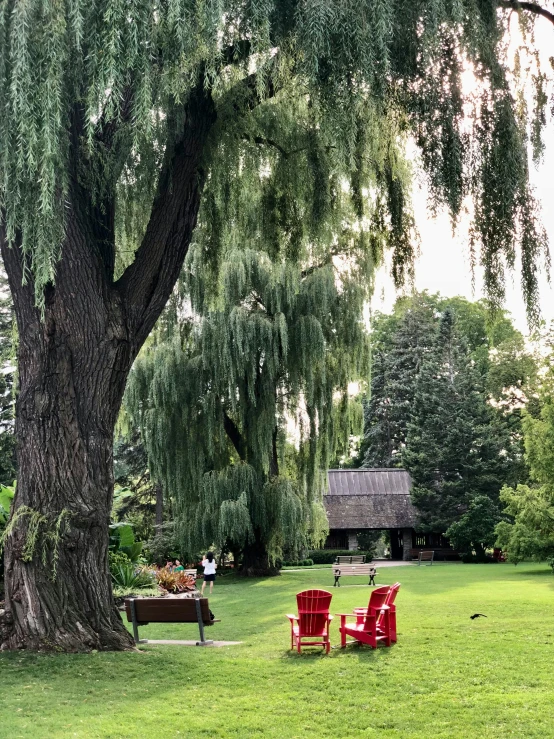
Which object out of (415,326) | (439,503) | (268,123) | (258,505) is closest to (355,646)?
(268,123)

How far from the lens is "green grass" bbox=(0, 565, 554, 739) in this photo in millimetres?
6027

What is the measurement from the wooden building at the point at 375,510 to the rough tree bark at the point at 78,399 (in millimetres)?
32438

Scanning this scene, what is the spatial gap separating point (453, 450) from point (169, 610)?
32.5 m

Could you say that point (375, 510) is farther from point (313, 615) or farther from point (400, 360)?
point (313, 615)

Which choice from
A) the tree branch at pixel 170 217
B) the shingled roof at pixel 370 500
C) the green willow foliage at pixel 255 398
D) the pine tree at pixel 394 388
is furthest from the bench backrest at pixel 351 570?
the pine tree at pixel 394 388

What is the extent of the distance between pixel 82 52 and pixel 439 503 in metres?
35.8

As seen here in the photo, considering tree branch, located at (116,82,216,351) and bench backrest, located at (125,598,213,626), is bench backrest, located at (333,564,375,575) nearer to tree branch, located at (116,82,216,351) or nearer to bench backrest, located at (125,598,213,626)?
bench backrest, located at (125,598,213,626)

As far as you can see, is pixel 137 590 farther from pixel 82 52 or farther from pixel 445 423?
pixel 445 423

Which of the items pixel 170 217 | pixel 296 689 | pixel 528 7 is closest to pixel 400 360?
pixel 170 217

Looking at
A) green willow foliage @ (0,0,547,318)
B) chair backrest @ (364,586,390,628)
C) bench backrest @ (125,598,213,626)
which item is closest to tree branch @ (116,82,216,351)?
green willow foliage @ (0,0,547,318)

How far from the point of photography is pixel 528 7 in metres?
9.02

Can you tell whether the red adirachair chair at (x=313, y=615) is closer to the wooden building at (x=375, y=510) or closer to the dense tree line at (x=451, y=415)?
the dense tree line at (x=451, y=415)

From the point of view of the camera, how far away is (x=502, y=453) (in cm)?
4216

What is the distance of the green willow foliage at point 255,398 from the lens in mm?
23438
